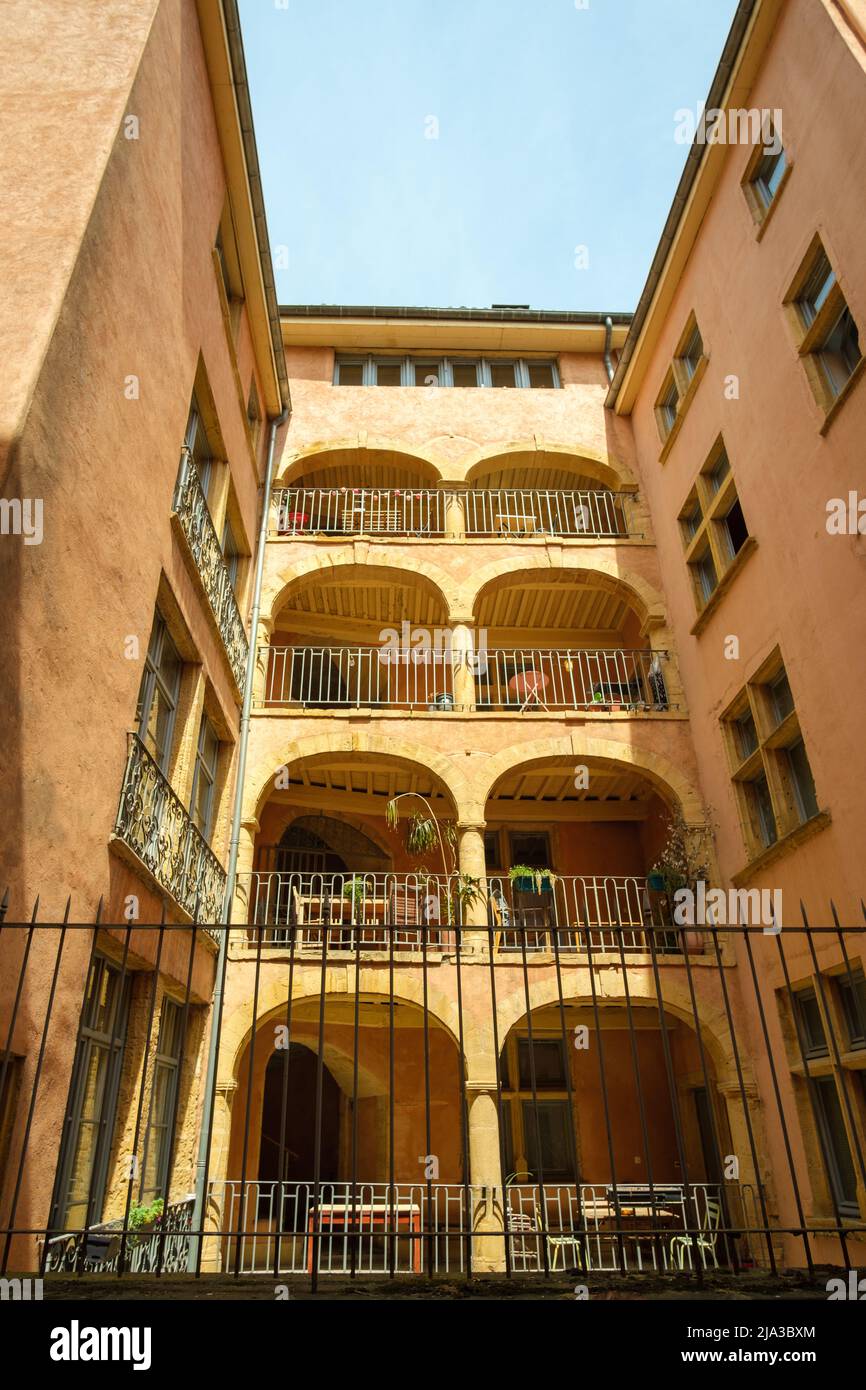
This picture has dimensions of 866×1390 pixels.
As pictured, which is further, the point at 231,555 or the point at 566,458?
the point at 566,458

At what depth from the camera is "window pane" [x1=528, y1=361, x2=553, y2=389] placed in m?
18.1

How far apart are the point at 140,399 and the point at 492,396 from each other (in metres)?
10.6

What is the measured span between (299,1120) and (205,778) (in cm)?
1037

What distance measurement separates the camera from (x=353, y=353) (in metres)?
18.0

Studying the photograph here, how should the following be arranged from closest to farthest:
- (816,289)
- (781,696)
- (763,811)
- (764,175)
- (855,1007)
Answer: (855,1007)
(816,289)
(781,696)
(763,811)
(764,175)

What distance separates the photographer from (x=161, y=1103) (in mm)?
8844

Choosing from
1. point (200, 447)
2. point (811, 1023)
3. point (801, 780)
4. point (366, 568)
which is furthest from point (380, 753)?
point (811, 1023)

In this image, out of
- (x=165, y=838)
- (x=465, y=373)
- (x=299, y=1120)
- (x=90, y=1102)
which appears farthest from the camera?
(x=299, y=1120)

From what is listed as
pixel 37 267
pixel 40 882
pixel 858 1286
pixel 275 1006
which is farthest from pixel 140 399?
pixel 858 1286

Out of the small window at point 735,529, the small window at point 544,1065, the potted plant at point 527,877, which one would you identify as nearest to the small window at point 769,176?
the small window at point 735,529

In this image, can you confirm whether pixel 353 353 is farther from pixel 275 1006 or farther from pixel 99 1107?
pixel 99 1107

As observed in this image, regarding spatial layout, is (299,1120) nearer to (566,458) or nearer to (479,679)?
(479,679)

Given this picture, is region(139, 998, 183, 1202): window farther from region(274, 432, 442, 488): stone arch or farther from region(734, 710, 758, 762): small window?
region(274, 432, 442, 488): stone arch

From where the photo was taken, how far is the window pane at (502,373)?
18.1 m
